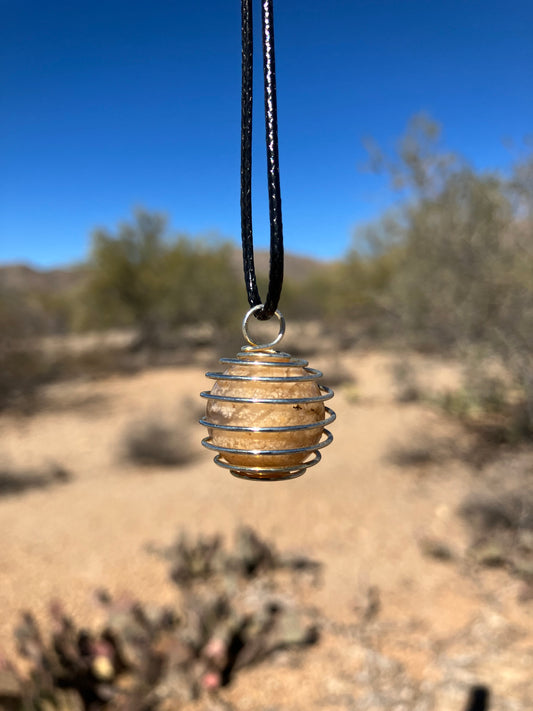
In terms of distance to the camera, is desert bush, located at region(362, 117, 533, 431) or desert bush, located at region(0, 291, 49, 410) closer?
desert bush, located at region(362, 117, 533, 431)

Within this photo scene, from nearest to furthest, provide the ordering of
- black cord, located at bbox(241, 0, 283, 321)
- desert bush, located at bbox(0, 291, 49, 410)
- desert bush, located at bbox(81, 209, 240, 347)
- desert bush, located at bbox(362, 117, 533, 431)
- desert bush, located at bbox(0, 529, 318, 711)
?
black cord, located at bbox(241, 0, 283, 321) < desert bush, located at bbox(0, 529, 318, 711) < desert bush, located at bbox(362, 117, 533, 431) < desert bush, located at bbox(0, 291, 49, 410) < desert bush, located at bbox(81, 209, 240, 347)

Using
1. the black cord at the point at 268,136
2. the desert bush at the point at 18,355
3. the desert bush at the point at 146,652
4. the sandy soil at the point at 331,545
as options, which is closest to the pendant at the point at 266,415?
the black cord at the point at 268,136

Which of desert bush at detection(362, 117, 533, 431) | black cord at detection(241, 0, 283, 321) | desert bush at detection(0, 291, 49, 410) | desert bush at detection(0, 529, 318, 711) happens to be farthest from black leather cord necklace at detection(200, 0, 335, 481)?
desert bush at detection(0, 291, 49, 410)

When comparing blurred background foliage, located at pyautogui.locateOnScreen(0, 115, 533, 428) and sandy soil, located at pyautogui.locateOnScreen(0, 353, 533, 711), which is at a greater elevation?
blurred background foliage, located at pyautogui.locateOnScreen(0, 115, 533, 428)

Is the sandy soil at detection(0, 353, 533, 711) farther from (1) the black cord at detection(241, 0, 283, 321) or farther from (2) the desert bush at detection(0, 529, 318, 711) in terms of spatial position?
(1) the black cord at detection(241, 0, 283, 321)

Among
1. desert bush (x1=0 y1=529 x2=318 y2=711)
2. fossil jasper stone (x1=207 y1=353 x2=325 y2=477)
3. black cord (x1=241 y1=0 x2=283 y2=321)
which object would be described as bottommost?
desert bush (x1=0 y1=529 x2=318 y2=711)

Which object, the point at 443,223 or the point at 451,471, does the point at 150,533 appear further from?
the point at 443,223

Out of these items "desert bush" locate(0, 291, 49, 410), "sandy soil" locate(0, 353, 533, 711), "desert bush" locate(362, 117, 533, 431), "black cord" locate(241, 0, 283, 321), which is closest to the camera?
"black cord" locate(241, 0, 283, 321)
